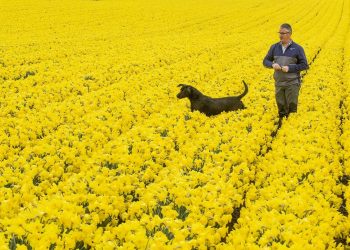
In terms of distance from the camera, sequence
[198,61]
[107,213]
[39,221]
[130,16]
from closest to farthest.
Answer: [39,221] → [107,213] → [198,61] → [130,16]

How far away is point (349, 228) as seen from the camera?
6.53m

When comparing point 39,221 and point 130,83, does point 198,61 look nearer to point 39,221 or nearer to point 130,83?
point 130,83

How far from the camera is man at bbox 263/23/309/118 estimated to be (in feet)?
35.7

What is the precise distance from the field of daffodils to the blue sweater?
1.16 metres

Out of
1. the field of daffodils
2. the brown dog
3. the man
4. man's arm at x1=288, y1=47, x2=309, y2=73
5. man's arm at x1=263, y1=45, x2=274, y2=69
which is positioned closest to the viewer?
the field of daffodils

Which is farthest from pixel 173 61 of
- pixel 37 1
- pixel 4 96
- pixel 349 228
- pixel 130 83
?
pixel 37 1

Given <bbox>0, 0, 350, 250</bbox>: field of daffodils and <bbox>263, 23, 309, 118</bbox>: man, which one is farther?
<bbox>263, 23, 309, 118</bbox>: man

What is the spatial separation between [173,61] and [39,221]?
1798cm

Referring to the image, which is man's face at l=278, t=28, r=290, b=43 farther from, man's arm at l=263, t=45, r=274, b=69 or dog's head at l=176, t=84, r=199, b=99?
dog's head at l=176, t=84, r=199, b=99

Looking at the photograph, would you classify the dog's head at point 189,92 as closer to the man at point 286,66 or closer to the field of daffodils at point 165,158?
the field of daffodils at point 165,158

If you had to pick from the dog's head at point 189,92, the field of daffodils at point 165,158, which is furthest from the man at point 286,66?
the dog's head at point 189,92

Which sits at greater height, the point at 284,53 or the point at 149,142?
the point at 284,53

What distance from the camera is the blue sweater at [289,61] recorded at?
434 inches

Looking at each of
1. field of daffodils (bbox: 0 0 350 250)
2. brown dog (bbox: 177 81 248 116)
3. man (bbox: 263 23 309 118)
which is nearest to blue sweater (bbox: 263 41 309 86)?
man (bbox: 263 23 309 118)
